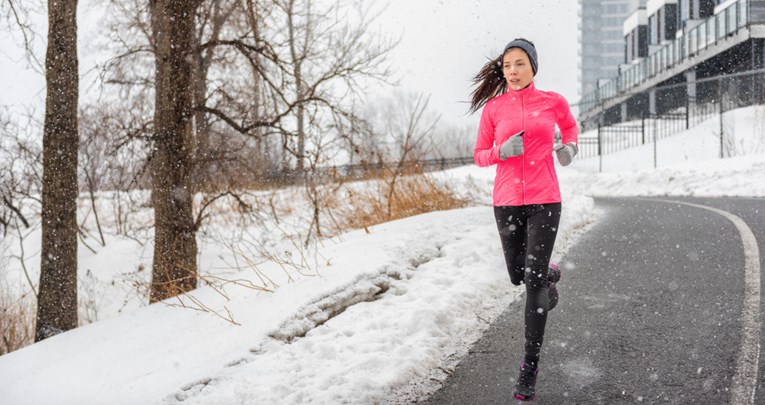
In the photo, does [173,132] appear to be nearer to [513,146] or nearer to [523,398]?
[513,146]

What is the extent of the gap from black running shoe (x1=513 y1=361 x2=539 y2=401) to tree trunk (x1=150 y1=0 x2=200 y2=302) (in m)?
5.96

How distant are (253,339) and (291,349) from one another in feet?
1.31

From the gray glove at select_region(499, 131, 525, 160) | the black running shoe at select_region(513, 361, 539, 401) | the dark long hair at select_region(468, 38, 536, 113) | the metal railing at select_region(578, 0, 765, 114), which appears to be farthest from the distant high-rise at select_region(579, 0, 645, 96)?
the black running shoe at select_region(513, 361, 539, 401)

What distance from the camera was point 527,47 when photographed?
11.7ft

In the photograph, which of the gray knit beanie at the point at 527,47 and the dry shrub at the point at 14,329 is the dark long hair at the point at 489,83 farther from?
the dry shrub at the point at 14,329

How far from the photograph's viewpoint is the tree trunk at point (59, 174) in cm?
774

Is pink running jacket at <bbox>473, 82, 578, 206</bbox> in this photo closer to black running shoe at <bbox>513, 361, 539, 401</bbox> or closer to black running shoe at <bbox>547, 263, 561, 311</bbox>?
black running shoe at <bbox>547, 263, 561, 311</bbox>

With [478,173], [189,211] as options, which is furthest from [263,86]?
[478,173]

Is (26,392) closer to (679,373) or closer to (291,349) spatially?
(291,349)

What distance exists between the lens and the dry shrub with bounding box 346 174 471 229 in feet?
35.0

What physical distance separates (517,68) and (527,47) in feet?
0.48

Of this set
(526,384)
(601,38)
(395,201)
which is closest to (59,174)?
(395,201)

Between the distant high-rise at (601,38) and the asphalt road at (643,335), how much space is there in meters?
123

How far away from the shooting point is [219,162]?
995cm
